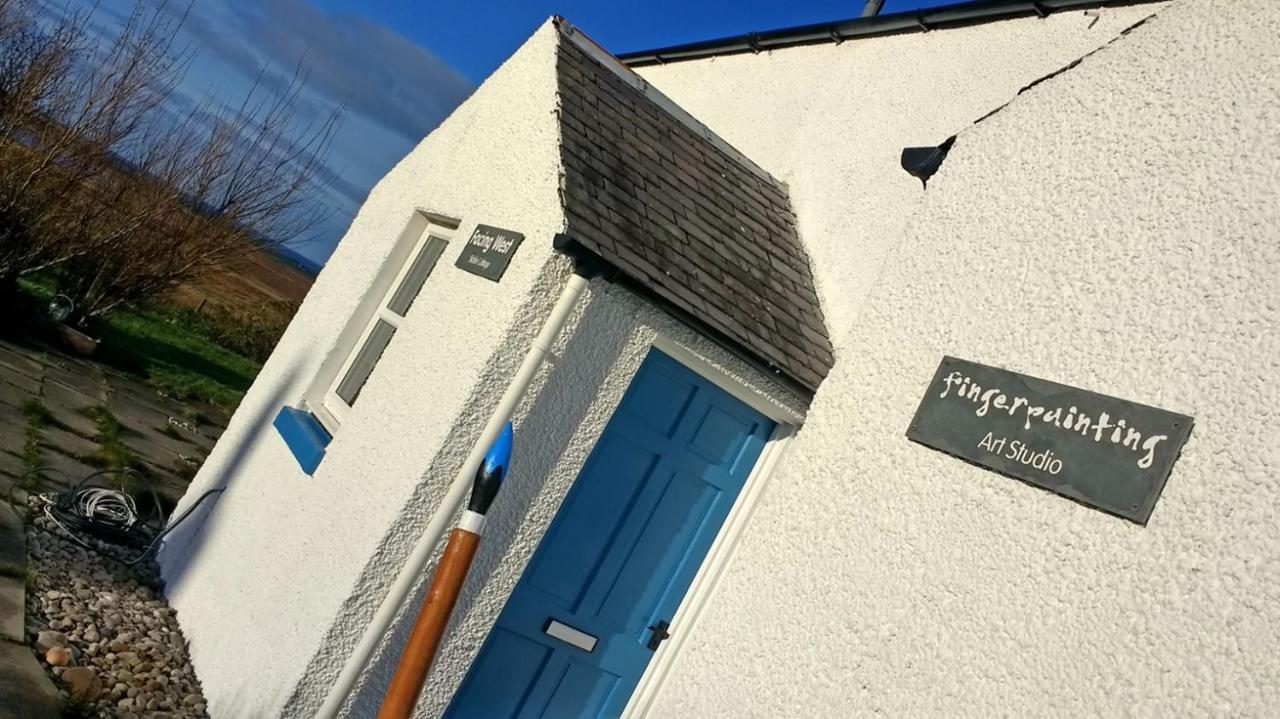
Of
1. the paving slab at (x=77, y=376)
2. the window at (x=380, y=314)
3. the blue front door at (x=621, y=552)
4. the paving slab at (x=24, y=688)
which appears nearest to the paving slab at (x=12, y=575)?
the paving slab at (x=24, y=688)

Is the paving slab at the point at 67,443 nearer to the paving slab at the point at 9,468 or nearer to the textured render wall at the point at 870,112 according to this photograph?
the paving slab at the point at 9,468

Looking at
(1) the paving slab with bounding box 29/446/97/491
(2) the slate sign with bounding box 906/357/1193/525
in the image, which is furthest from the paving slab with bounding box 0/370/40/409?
(2) the slate sign with bounding box 906/357/1193/525

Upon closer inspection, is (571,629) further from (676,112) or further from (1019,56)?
(1019,56)

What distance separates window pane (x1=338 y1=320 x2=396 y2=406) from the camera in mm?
7520

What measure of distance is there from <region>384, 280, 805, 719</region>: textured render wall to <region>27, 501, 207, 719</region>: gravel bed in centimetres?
126

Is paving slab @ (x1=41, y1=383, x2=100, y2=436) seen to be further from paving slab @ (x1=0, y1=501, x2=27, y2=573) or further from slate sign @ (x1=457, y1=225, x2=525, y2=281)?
slate sign @ (x1=457, y1=225, x2=525, y2=281)

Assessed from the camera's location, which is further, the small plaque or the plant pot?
the plant pot

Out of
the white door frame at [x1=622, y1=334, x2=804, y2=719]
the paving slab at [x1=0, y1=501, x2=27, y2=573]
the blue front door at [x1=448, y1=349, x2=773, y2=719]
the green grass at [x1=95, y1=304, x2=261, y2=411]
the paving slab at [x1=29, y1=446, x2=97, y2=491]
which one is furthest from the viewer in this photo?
the green grass at [x1=95, y1=304, x2=261, y2=411]

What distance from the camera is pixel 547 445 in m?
5.68

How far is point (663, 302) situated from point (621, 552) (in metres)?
1.54

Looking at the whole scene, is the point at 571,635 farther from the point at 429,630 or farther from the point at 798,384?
the point at 429,630

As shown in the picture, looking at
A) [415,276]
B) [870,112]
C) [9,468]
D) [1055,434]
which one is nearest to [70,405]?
[9,468]

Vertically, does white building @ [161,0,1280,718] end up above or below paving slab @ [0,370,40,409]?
above

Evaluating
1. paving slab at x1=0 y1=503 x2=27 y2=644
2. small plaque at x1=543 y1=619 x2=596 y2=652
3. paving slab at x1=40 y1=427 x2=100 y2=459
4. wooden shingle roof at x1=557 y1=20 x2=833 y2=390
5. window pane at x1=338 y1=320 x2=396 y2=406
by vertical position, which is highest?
wooden shingle roof at x1=557 y1=20 x2=833 y2=390
